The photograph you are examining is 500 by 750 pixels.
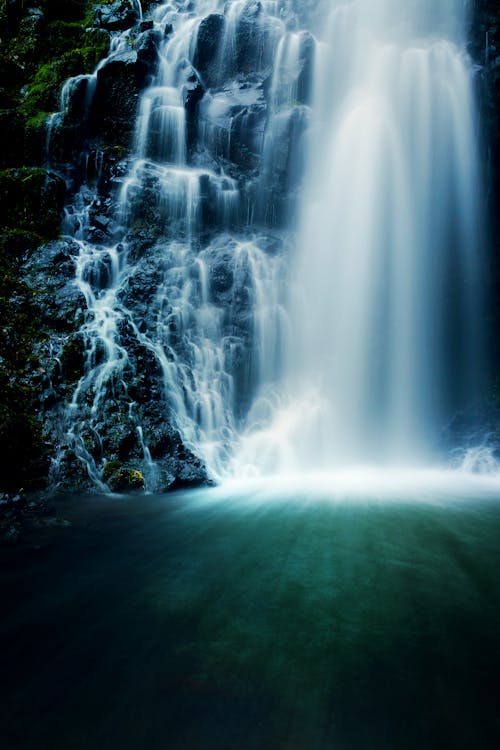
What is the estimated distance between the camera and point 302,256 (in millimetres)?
15430

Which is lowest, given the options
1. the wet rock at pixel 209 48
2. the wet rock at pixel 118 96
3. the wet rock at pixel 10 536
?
the wet rock at pixel 10 536

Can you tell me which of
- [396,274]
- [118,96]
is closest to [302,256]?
[396,274]

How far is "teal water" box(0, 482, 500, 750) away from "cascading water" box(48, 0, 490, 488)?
15.6ft

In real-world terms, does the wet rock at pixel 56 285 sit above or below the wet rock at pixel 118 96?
below

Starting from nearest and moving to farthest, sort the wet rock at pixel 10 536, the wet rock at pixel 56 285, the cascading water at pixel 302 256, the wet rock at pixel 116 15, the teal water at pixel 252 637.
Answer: the teal water at pixel 252 637, the wet rock at pixel 10 536, the wet rock at pixel 56 285, the cascading water at pixel 302 256, the wet rock at pixel 116 15

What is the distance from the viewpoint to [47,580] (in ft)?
15.7

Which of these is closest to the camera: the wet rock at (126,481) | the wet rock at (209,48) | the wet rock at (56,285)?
the wet rock at (126,481)

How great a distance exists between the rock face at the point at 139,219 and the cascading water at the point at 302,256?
3.6 inches

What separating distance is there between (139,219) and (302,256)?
6045 millimetres

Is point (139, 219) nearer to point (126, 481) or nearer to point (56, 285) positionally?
point (56, 285)

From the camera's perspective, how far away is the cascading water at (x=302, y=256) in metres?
12.0

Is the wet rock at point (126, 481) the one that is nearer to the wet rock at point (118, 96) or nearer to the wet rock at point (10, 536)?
the wet rock at point (10, 536)

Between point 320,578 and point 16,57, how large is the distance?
24923mm

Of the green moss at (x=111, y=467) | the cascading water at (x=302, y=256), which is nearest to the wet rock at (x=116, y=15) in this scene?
the cascading water at (x=302, y=256)
